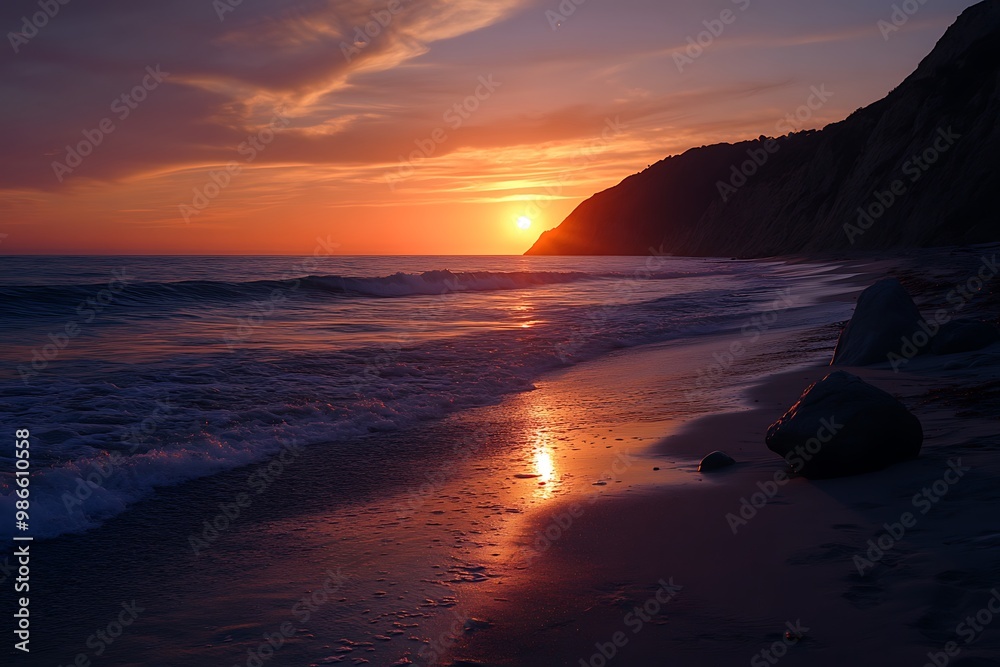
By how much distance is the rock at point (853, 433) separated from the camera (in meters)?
4.27

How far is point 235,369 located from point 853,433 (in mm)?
7720

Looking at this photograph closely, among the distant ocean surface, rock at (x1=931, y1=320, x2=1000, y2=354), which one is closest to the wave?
the distant ocean surface

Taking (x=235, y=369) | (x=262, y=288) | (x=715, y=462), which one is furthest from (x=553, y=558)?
(x=262, y=288)

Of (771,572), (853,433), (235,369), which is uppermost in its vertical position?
(235,369)

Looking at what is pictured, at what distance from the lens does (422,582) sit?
3369mm

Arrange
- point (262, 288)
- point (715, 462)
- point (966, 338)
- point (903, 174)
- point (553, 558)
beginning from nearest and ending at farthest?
point (553, 558) → point (715, 462) → point (966, 338) → point (262, 288) → point (903, 174)

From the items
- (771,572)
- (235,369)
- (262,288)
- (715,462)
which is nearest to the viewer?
(771,572)

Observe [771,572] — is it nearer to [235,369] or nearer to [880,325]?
[880,325]

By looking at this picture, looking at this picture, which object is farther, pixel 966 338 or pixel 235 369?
pixel 235 369

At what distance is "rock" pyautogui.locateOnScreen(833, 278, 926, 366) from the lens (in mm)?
7703

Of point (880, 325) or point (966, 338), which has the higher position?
point (880, 325)

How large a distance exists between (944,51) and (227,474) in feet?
177

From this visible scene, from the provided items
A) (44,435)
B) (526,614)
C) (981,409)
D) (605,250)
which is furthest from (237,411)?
(605,250)

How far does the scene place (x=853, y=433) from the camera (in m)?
4.28
